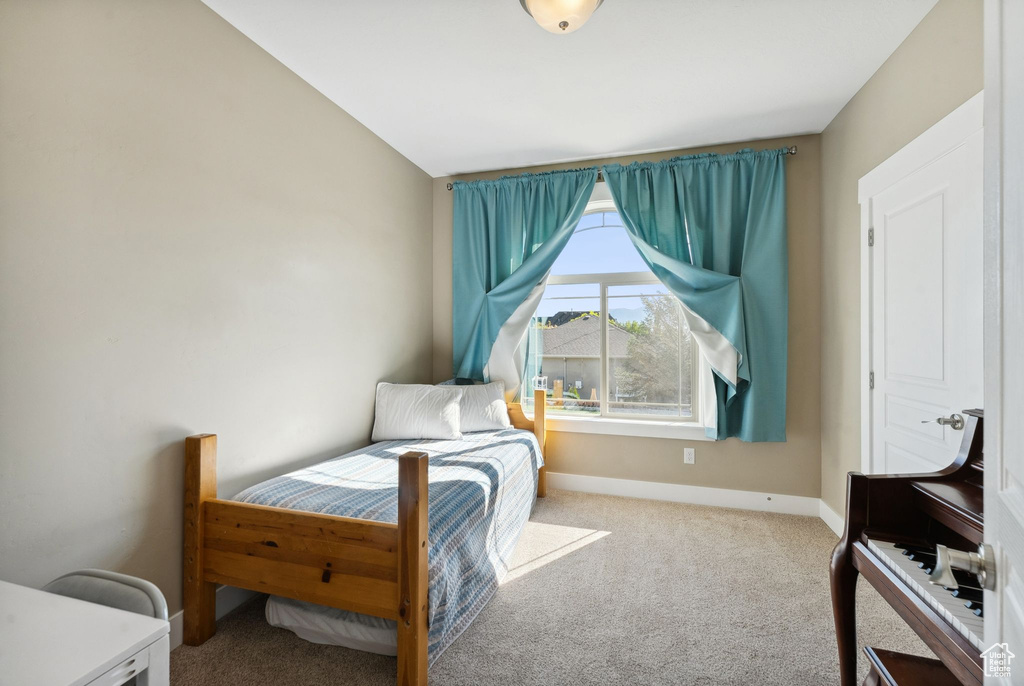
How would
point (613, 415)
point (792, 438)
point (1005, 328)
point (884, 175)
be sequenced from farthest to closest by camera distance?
point (613, 415) → point (792, 438) → point (884, 175) → point (1005, 328)

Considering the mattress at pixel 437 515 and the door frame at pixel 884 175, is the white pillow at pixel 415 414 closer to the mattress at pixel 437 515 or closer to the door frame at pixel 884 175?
the mattress at pixel 437 515

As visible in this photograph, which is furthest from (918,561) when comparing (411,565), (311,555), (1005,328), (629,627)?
(311,555)

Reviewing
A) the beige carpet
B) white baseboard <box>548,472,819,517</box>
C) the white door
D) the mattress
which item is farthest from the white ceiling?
the beige carpet

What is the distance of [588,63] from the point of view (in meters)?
2.23

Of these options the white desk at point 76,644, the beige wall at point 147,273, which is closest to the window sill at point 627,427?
the beige wall at point 147,273

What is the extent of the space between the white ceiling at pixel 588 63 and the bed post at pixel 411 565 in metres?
1.87

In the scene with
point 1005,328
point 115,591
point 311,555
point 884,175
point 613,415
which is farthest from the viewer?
point 613,415

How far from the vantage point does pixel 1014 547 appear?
1.69ft

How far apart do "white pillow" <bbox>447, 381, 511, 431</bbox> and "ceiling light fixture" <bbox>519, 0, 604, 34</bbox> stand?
214 centimetres

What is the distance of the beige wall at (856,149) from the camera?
5.74ft

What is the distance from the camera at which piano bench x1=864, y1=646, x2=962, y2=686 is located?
1046 mm

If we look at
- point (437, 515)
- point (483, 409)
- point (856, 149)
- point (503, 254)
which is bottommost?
point (437, 515)

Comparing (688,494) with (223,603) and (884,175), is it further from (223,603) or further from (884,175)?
(223,603)

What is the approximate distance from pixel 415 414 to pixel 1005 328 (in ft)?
8.91
